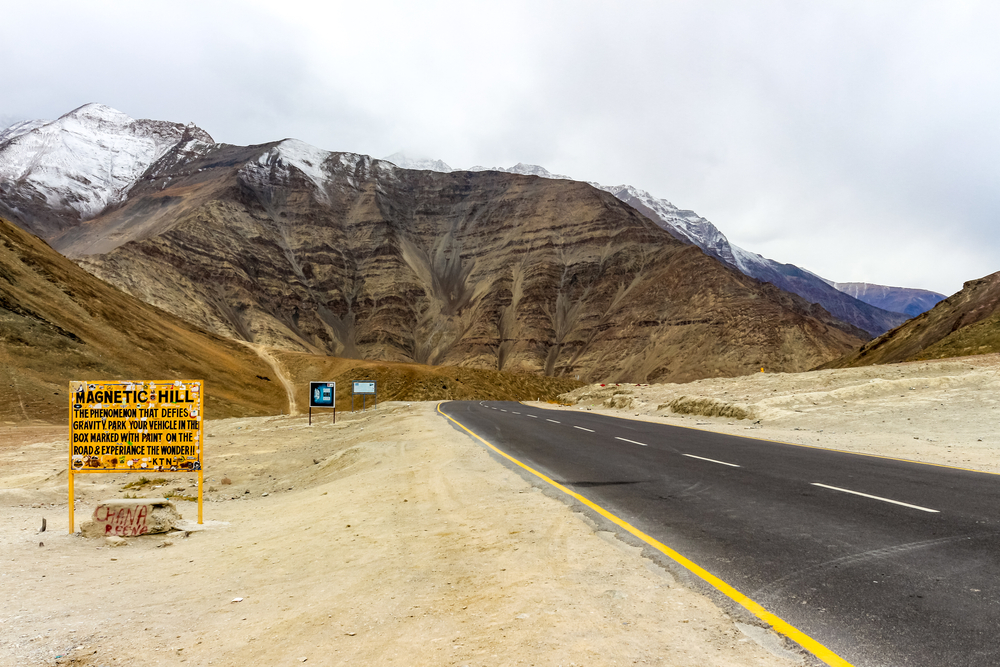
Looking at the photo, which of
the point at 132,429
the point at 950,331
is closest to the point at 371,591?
the point at 132,429

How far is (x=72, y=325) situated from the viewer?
40.6m

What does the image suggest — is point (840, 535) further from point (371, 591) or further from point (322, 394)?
point (322, 394)

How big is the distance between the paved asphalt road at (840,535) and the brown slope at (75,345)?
33359mm

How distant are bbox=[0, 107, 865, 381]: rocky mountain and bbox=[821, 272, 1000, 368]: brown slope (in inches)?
1245

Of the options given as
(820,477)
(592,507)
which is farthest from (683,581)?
(820,477)

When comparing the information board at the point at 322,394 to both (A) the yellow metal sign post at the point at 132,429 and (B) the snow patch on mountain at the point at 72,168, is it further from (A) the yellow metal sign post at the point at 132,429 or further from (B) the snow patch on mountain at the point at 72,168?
(B) the snow patch on mountain at the point at 72,168

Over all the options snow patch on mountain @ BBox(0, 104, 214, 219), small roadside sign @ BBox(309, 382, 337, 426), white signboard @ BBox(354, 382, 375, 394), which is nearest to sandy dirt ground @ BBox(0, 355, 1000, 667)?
small roadside sign @ BBox(309, 382, 337, 426)

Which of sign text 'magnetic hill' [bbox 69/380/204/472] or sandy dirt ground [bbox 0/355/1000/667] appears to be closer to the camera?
sandy dirt ground [bbox 0/355/1000/667]

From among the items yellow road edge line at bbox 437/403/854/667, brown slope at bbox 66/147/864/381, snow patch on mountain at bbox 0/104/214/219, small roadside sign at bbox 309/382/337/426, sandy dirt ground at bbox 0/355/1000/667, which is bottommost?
sandy dirt ground at bbox 0/355/1000/667

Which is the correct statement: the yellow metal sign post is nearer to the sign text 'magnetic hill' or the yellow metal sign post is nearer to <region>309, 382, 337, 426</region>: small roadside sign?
the sign text 'magnetic hill'

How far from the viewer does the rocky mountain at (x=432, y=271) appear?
3654 inches

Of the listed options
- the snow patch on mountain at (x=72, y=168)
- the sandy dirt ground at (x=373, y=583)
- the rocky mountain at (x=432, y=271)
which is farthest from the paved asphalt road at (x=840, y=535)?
the snow patch on mountain at (x=72, y=168)

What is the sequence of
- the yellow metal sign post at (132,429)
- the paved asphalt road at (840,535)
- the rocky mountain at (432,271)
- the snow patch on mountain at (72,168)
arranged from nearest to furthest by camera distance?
the paved asphalt road at (840,535), the yellow metal sign post at (132,429), the rocky mountain at (432,271), the snow patch on mountain at (72,168)

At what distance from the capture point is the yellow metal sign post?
9281 millimetres
